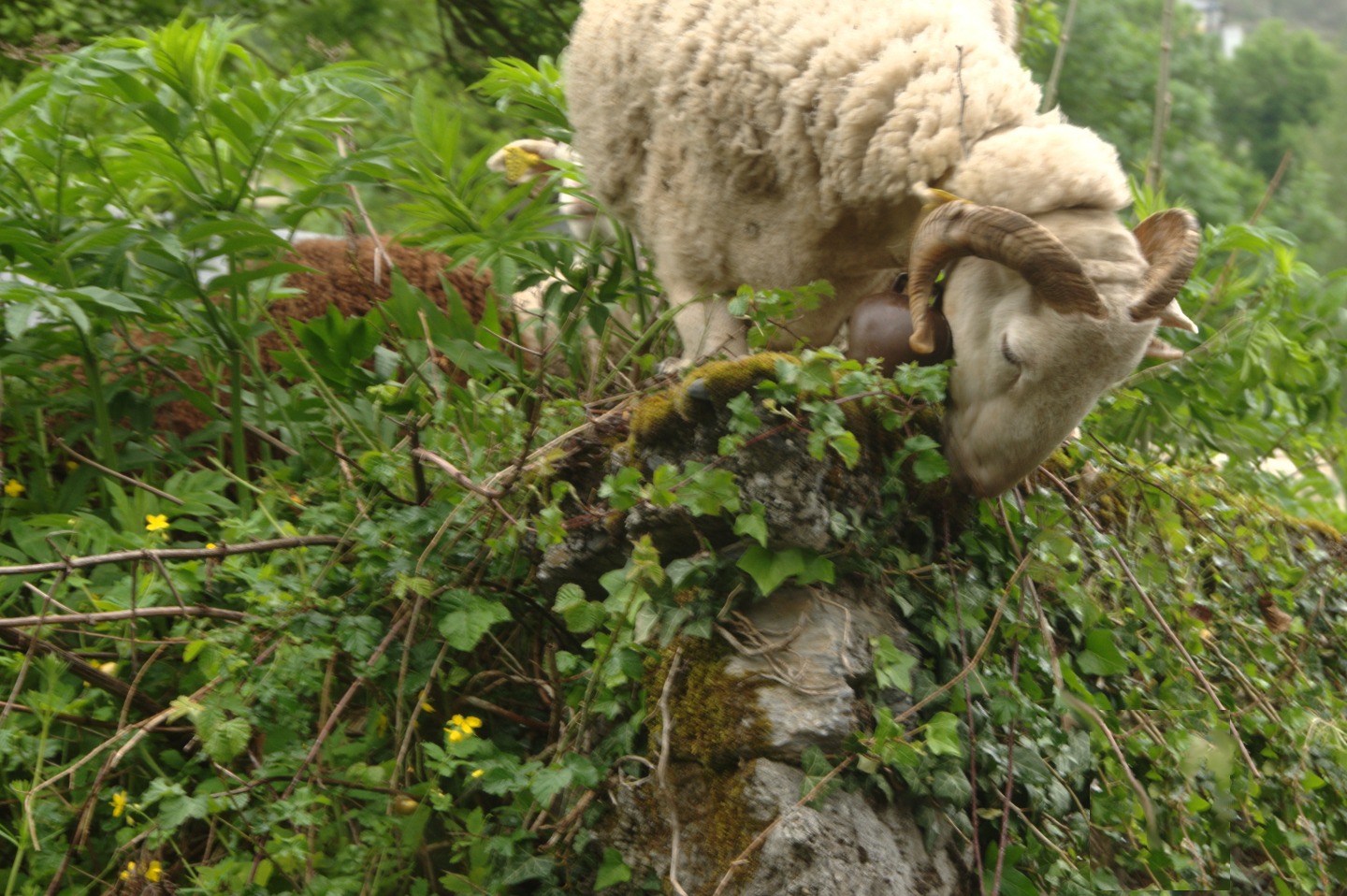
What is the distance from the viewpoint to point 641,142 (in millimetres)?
3678

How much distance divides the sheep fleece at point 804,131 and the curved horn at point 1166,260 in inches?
7.1

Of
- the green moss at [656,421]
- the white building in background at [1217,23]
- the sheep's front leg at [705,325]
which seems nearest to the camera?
the green moss at [656,421]

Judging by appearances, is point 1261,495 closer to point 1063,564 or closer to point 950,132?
point 1063,564

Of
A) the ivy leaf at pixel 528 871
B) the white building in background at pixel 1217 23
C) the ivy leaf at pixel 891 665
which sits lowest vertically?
the white building in background at pixel 1217 23

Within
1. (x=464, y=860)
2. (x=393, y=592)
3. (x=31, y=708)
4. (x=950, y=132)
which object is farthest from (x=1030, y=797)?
(x=31, y=708)

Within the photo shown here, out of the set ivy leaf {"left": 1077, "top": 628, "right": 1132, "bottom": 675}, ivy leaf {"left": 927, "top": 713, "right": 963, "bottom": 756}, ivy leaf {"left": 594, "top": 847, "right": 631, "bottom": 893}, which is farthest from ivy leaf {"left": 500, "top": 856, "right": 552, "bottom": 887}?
ivy leaf {"left": 1077, "top": 628, "right": 1132, "bottom": 675}

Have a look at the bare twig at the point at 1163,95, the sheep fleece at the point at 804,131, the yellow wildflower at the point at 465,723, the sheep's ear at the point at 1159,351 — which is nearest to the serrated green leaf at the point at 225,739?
the yellow wildflower at the point at 465,723

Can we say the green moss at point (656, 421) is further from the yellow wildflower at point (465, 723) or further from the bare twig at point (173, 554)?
the bare twig at point (173, 554)

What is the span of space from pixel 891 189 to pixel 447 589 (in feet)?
5.45

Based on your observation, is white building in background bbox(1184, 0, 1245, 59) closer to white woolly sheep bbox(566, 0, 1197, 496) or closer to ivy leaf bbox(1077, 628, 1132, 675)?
white woolly sheep bbox(566, 0, 1197, 496)

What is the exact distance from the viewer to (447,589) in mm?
2758

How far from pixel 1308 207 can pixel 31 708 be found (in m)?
31.7

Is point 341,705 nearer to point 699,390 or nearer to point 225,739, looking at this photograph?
point 225,739

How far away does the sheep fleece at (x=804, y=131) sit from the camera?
10.2 ft
